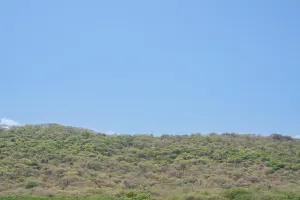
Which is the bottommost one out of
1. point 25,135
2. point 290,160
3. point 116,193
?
point 116,193

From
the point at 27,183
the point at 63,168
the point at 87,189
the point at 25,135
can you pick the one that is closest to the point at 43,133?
the point at 25,135

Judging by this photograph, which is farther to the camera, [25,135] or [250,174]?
[25,135]

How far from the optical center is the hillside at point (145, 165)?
2131 centimetres

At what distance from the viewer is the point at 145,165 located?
31.1 m

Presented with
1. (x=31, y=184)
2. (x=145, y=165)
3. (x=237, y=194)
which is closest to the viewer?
(x=237, y=194)

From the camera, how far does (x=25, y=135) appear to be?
42344mm

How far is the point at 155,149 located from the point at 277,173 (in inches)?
513

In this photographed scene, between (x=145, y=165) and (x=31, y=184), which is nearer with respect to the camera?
(x=31, y=184)

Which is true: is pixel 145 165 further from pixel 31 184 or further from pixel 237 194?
pixel 237 194

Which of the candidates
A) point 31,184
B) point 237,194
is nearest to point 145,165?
point 31,184

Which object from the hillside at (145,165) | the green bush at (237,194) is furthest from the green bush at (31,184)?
the green bush at (237,194)

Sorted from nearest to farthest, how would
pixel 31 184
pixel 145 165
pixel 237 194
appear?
1. pixel 237 194
2. pixel 31 184
3. pixel 145 165

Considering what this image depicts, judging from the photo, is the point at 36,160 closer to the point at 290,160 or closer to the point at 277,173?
the point at 277,173

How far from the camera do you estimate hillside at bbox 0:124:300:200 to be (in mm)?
21312
